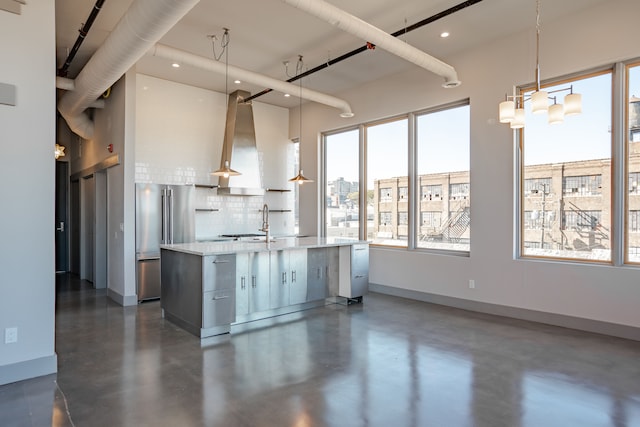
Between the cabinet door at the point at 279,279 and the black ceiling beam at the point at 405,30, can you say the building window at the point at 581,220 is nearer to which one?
the black ceiling beam at the point at 405,30

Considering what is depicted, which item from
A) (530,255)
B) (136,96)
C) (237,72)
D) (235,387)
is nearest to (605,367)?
(530,255)

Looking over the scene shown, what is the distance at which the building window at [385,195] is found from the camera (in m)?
6.89

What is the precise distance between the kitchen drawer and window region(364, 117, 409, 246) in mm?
3281

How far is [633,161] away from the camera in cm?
430

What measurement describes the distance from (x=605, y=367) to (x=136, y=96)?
695 centimetres

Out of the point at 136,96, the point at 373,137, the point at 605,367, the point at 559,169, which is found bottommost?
the point at 605,367

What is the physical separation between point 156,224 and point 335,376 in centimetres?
424

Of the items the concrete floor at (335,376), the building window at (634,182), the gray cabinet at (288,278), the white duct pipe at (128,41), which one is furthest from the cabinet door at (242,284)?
the building window at (634,182)

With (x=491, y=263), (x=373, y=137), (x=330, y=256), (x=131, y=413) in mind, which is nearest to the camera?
(x=131, y=413)

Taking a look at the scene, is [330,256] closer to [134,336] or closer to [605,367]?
[134,336]

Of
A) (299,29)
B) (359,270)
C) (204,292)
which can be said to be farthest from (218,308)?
(299,29)

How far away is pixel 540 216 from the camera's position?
5.04m

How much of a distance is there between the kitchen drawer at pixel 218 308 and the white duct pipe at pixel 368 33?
308 cm

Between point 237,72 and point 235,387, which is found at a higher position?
point 237,72
